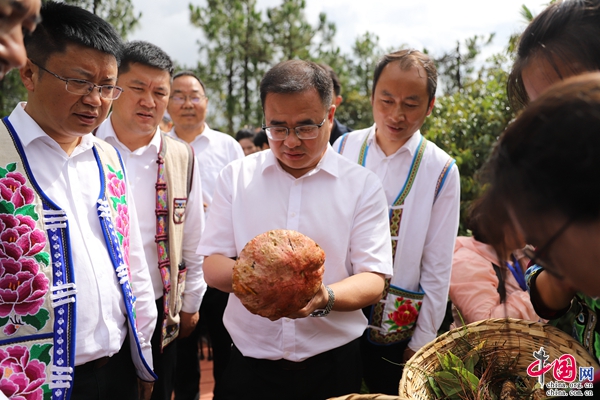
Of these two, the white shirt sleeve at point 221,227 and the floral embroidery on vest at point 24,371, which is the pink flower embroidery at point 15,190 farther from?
the white shirt sleeve at point 221,227

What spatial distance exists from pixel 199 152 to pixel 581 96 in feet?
12.5

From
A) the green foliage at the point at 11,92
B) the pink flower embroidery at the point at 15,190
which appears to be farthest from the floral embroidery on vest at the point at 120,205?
the green foliage at the point at 11,92

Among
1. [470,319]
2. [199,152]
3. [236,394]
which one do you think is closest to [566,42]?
[470,319]

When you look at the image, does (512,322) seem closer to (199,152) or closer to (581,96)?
(581,96)

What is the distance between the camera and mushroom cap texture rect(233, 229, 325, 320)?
1.75m

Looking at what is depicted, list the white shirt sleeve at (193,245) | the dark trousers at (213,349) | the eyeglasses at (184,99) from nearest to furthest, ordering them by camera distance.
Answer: the white shirt sleeve at (193,245)
the dark trousers at (213,349)
the eyeglasses at (184,99)

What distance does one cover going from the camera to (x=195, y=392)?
374 centimetres

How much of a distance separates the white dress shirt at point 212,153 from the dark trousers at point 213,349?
99cm

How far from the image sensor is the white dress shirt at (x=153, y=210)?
2902mm

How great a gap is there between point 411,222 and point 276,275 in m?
1.31

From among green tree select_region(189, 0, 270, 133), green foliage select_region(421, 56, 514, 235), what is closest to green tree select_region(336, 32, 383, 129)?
green tree select_region(189, 0, 270, 133)

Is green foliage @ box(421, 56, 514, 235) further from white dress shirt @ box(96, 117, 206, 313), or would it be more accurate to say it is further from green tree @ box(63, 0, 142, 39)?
green tree @ box(63, 0, 142, 39)

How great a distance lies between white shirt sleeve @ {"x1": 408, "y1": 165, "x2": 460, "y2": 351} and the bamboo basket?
2.87 ft

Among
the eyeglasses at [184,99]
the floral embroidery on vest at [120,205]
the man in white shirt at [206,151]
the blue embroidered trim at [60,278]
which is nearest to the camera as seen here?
the blue embroidered trim at [60,278]
